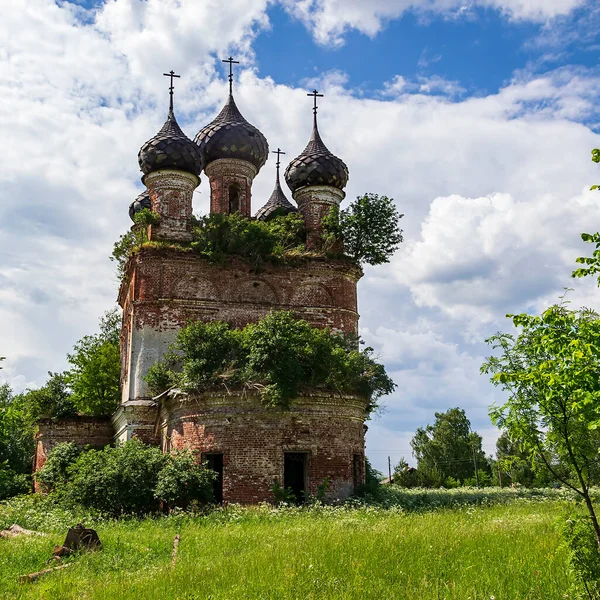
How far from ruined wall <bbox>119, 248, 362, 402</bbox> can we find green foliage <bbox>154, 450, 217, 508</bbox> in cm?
481

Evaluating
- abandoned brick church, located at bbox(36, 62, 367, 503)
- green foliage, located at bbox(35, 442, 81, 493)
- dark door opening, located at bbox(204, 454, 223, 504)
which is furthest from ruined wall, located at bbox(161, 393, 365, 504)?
green foliage, located at bbox(35, 442, 81, 493)

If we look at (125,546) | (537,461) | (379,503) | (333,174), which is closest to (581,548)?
(537,461)

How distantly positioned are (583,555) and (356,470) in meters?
12.0

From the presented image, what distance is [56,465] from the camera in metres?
22.3

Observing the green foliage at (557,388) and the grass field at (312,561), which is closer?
the green foliage at (557,388)

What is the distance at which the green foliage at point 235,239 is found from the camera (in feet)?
73.9

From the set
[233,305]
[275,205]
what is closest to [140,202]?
[275,205]

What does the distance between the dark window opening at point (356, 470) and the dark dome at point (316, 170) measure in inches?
396

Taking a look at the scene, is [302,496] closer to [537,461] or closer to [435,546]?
[435,546]

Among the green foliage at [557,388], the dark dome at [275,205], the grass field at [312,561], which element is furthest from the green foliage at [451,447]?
the green foliage at [557,388]

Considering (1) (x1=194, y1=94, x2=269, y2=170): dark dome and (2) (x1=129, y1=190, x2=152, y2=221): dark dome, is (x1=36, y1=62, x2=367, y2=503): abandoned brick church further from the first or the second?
(2) (x1=129, y1=190, x2=152, y2=221): dark dome

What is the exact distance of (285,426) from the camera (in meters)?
17.8

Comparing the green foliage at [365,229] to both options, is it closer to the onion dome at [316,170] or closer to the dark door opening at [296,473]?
the onion dome at [316,170]

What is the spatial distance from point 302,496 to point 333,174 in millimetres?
11541
